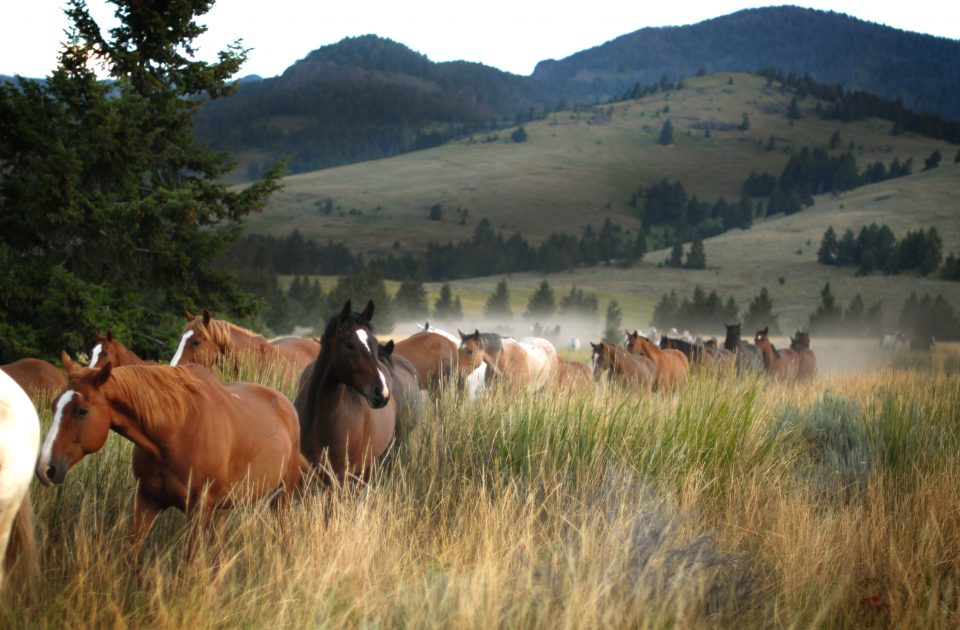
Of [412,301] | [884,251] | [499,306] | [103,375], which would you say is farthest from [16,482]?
[884,251]

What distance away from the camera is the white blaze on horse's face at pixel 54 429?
14.4 ft

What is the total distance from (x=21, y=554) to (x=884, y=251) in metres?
132

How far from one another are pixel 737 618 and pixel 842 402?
7.10 metres

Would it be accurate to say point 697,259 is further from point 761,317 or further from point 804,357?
point 804,357

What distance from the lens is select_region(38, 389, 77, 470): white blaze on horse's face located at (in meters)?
4.39

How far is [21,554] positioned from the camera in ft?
14.3

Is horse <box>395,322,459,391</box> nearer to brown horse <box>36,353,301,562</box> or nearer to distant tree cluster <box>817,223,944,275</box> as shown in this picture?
brown horse <box>36,353,301,562</box>

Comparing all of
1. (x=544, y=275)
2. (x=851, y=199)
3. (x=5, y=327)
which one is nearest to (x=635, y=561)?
(x=5, y=327)

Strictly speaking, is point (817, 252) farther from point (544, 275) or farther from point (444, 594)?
point (444, 594)

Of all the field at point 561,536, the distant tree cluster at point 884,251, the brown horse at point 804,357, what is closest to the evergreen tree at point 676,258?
the distant tree cluster at point 884,251

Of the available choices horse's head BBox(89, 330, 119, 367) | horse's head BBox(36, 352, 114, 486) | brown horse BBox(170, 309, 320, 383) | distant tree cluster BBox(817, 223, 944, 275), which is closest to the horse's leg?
horse's head BBox(36, 352, 114, 486)

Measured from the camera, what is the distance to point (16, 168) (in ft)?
66.2

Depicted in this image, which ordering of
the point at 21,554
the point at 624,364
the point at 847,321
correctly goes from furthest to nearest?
the point at 847,321
the point at 624,364
the point at 21,554

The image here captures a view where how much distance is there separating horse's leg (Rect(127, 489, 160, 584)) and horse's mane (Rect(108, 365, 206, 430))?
18.1 inches
